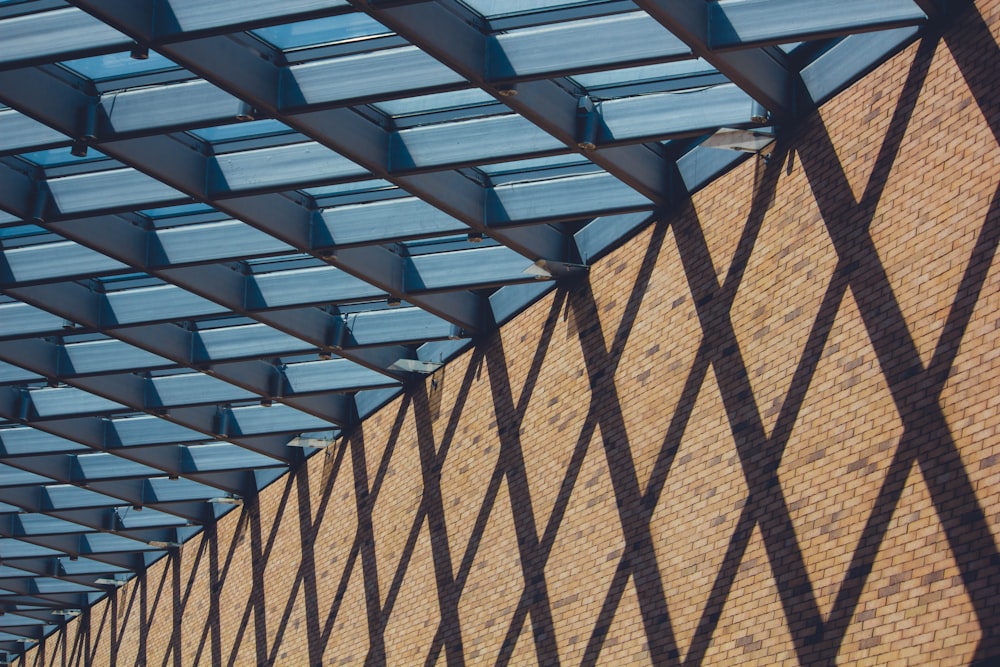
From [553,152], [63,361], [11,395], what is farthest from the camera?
[11,395]

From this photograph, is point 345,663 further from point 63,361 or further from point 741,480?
point 741,480

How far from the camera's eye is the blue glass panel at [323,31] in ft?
48.9

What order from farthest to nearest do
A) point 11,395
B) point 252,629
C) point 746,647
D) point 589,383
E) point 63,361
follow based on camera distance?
1. point 252,629
2. point 11,395
3. point 63,361
4. point 589,383
5. point 746,647

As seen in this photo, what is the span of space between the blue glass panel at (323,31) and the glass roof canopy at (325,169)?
0.04 meters

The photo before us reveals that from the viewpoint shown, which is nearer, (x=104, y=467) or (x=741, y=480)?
(x=741, y=480)

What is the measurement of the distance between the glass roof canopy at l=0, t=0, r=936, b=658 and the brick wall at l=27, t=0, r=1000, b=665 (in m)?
0.91

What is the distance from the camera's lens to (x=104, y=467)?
28688 mm

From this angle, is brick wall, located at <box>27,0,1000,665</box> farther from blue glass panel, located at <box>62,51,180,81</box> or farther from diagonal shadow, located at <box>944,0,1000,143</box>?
blue glass panel, located at <box>62,51,180,81</box>

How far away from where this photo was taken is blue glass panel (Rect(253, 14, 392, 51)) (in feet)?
48.9

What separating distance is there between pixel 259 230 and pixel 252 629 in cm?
1242

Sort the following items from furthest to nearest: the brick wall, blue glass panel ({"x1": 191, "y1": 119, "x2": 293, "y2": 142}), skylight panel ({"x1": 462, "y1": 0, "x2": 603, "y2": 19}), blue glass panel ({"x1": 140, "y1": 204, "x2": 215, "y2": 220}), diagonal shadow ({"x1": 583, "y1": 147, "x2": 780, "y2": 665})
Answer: blue glass panel ({"x1": 140, "y1": 204, "x2": 215, "y2": 220}) < blue glass panel ({"x1": 191, "y1": 119, "x2": 293, "y2": 142}) < diagonal shadow ({"x1": 583, "y1": 147, "x2": 780, "y2": 665}) < skylight panel ({"x1": 462, "y1": 0, "x2": 603, "y2": 19}) < the brick wall

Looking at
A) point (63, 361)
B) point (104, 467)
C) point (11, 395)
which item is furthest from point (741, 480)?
point (104, 467)

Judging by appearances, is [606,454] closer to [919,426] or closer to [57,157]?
[919,426]

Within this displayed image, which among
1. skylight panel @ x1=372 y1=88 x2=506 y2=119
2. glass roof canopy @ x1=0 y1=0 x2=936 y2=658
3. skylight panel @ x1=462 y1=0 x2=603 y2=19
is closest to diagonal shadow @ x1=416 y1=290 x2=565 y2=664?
→ glass roof canopy @ x1=0 y1=0 x2=936 y2=658
